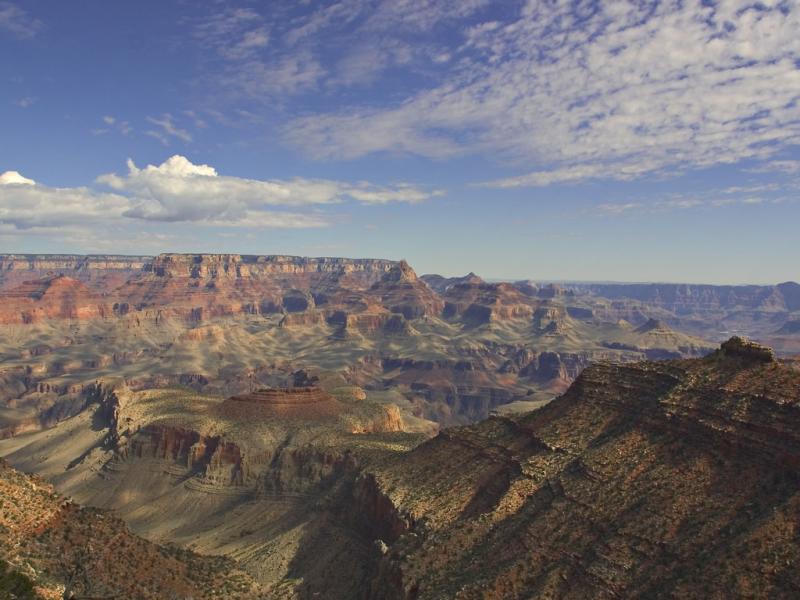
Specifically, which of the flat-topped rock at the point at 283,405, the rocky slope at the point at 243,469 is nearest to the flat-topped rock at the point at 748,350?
the rocky slope at the point at 243,469

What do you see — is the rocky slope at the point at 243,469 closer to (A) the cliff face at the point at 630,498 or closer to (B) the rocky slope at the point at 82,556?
(B) the rocky slope at the point at 82,556

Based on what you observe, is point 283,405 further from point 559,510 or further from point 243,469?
point 559,510

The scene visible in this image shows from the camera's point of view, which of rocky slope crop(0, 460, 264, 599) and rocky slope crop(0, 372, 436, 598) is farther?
rocky slope crop(0, 372, 436, 598)

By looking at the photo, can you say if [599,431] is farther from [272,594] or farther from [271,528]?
[271,528]

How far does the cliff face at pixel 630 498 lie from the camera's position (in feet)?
146

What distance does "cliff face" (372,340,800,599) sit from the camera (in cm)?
4456

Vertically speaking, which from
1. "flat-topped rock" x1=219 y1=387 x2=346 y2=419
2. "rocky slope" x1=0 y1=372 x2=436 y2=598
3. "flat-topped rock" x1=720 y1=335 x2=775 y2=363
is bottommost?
"rocky slope" x1=0 y1=372 x2=436 y2=598

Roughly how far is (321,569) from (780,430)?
54876 mm

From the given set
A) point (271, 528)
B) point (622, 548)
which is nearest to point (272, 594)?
point (271, 528)

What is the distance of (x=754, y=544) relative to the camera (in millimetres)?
42969

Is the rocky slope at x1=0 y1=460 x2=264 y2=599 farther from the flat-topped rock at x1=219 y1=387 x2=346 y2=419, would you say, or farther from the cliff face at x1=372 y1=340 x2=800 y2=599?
the flat-topped rock at x1=219 y1=387 x2=346 y2=419

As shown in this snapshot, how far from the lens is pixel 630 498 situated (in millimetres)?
53406

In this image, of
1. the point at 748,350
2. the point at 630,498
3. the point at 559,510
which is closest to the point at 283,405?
the point at 559,510

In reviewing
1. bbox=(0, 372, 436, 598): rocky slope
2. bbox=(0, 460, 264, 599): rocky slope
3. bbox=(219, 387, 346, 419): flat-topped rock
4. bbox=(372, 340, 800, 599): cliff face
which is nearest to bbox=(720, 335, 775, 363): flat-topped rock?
bbox=(372, 340, 800, 599): cliff face
